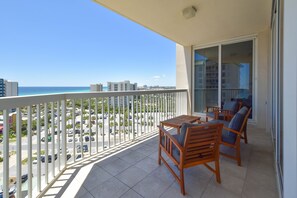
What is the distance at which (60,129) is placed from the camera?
6.03 feet

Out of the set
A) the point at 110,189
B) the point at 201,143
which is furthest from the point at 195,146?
the point at 110,189

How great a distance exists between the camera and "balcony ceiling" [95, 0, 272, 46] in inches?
95.1

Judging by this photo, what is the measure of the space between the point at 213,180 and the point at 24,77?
1851 cm

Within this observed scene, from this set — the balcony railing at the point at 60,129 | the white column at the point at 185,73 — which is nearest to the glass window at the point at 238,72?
the white column at the point at 185,73

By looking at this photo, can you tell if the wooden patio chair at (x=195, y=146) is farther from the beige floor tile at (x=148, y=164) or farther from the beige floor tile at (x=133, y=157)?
the beige floor tile at (x=133, y=157)

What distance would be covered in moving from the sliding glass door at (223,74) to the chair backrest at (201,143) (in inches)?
119

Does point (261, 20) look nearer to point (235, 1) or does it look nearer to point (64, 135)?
point (235, 1)

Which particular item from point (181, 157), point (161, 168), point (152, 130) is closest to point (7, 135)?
point (181, 157)

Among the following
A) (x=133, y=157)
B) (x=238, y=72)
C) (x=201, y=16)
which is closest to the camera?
(x=133, y=157)

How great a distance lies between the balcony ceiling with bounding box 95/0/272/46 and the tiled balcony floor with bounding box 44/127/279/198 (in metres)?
2.43

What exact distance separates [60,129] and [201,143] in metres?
1.67

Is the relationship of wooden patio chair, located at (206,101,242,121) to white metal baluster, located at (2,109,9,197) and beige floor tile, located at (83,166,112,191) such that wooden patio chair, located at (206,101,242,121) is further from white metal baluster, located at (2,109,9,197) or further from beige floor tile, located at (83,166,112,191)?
white metal baluster, located at (2,109,9,197)

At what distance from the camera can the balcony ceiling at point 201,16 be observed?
2416 millimetres

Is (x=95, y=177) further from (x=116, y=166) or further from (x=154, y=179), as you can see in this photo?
(x=154, y=179)
